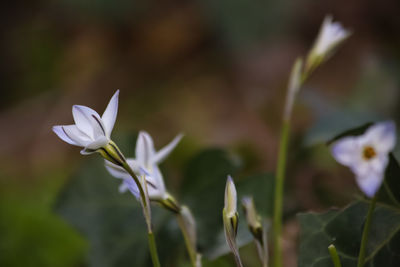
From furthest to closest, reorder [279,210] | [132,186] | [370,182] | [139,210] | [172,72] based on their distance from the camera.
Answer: [172,72], [139,210], [279,210], [132,186], [370,182]

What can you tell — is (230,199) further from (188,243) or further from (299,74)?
(299,74)

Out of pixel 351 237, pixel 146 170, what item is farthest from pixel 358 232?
pixel 146 170

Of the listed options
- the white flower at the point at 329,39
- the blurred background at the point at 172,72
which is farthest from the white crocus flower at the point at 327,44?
the blurred background at the point at 172,72

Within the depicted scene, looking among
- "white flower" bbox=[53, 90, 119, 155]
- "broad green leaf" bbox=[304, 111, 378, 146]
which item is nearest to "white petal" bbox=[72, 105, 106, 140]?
"white flower" bbox=[53, 90, 119, 155]

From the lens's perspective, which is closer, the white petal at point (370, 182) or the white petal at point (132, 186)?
the white petal at point (370, 182)

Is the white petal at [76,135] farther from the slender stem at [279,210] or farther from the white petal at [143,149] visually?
the slender stem at [279,210]

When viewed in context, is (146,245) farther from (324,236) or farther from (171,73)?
(171,73)

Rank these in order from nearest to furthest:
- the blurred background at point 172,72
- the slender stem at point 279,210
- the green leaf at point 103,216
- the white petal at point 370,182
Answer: the white petal at point 370,182, the slender stem at point 279,210, the green leaf at point 103,216, the blurred background at point 172,72
